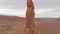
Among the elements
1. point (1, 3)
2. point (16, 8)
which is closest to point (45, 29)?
point (16, 8)

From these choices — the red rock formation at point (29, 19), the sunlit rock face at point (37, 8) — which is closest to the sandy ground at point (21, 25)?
the sunlit rock face at point (37, 8)

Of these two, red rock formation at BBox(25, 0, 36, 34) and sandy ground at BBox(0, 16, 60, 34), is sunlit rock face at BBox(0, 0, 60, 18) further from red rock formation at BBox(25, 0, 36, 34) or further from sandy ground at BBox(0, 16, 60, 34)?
red rock formation at BBox(25, 0, 36, 34)

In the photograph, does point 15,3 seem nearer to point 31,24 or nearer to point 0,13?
point 0,13

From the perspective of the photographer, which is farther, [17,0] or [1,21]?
[17,0]

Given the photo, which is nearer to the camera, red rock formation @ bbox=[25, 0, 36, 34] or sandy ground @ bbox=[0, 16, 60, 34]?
red rock formation @ bbox=[25, 0, 36, 34]

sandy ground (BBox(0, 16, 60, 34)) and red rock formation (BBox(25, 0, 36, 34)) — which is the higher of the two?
red rock formation (BBox(25, 0, 36, 34))

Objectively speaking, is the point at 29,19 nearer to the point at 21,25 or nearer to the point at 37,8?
the point at 21,25

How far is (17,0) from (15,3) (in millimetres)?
29

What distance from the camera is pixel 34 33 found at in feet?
1.99

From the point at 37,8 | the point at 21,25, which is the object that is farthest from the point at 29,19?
the point at 37,8

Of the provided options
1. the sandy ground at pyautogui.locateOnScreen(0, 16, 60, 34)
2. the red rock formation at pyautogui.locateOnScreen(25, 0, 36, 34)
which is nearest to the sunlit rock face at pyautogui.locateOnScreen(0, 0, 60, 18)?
the sandy ground at pyautogui.locateOnScreen(0, 16, 60, 34)

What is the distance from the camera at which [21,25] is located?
94 cm

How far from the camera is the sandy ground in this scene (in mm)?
878

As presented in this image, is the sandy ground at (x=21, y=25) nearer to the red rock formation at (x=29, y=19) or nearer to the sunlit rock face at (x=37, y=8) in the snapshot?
the sunlit rock face at (x=37, y=8)
